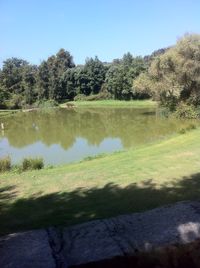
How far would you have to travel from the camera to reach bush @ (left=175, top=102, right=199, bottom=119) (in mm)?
29847

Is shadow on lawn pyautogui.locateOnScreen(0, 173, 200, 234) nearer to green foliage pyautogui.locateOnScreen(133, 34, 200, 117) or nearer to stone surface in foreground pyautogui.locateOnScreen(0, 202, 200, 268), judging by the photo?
stone surface in foreground pyautogui.locateOnScreen(0, 202, 200, 268)

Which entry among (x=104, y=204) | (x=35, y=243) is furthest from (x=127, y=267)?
(x=104, y=204)

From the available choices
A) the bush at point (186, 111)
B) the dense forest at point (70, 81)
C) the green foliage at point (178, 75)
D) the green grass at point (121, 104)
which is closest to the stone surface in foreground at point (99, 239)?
the bush at point (186, 111)

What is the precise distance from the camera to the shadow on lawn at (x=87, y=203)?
209 inches

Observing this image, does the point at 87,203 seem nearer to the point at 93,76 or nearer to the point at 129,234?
the point at 129,234

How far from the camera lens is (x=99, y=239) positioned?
2.85 m

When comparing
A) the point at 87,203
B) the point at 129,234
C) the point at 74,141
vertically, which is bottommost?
the point at 74,141

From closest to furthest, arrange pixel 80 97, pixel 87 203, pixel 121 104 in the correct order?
pixel 87 203 → pixel 121 104 → pixel 80 97

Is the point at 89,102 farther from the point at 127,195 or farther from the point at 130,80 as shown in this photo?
the point at 127,195

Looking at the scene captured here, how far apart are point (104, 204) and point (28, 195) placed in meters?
2.46

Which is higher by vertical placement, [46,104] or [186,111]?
[186,111]

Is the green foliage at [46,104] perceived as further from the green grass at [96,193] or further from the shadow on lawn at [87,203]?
the shadow on lawn at [87,203]

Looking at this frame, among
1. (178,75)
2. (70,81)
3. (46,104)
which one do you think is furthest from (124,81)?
(178,75)

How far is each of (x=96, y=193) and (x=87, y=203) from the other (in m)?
0.92
